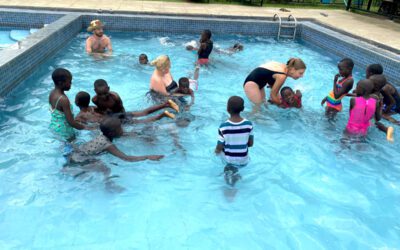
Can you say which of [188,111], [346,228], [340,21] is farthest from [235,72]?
[340,21]

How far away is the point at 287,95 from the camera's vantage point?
5.87 meters

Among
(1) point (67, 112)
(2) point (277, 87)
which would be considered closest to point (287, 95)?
(2) point (277, 87)

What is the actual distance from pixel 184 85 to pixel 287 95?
1.77 metres

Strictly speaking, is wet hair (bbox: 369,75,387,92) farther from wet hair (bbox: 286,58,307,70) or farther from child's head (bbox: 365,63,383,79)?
wet hair (bbox: 286,58,307,70)

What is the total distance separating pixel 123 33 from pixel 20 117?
651cm

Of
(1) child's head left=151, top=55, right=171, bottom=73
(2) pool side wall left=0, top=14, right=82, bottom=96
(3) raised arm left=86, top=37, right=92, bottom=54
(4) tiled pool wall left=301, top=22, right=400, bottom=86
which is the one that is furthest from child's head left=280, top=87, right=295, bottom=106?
(3) raised arm left=86, top=37, right=92, bottom=54

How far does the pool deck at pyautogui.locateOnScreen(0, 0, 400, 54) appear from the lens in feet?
37.0

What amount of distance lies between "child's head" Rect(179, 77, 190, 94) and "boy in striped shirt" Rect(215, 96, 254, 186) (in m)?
1.92

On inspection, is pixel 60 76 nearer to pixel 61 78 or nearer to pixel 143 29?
pixel 61 78

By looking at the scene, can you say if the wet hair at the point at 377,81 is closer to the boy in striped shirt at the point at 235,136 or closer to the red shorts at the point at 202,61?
the boy in striped shirt at the point at 235,136

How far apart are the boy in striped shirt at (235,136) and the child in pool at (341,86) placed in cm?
254

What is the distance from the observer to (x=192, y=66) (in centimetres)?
876

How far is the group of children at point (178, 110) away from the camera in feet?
12.6

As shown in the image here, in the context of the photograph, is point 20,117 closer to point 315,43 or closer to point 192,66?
point 192,66
